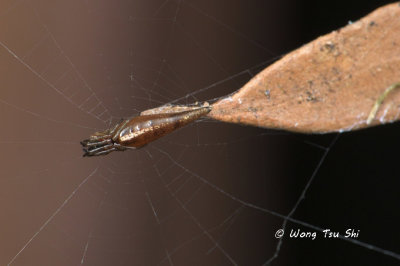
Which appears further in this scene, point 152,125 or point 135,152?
point 135,152

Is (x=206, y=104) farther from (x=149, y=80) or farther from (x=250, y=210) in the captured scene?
(x=250, y=210)

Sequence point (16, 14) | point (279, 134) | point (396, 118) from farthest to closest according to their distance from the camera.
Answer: point (279, 134) → point (16, 14) → point (396, 118)

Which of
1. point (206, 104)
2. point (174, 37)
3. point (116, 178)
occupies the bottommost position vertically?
point (116, 178)

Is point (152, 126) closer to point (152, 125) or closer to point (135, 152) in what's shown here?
point (152, 125)

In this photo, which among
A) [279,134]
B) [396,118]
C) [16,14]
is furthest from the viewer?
[279,134]

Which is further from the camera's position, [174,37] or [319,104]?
[174,37]

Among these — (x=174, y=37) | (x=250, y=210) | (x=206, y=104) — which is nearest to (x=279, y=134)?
(x=250, y=210)

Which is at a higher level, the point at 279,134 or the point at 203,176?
the point at 279,134

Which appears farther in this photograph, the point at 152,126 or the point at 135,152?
the point at 135,152

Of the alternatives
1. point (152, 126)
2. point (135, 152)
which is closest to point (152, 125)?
point (152, 126)
